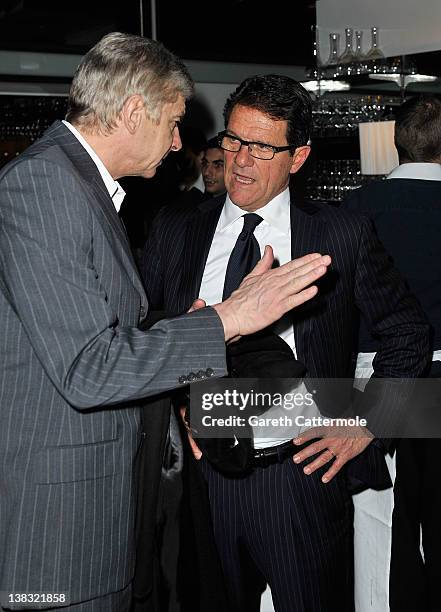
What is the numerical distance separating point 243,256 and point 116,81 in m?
0.66

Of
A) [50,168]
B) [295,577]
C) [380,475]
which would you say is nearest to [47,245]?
[50,168]

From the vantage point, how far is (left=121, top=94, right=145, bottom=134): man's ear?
1525 millimetres

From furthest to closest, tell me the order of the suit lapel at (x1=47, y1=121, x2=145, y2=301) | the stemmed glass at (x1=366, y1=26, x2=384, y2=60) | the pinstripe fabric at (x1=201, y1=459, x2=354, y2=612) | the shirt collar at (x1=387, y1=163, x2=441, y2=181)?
the stemmed glass at (x1=366, y1=26, x2=384, y2=60)
the shirt collar at (x1=387, y1=163, x2=441, y2=181)
the pinstripe fabric at (x1=201, y1=459, x2=354, y2=612)
the suit lapel at (x1=47, y1=121, x2=145, y2=301)

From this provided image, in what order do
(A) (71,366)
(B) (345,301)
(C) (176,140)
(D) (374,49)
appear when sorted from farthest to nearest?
(D) (374,49) → (B) (345,301) → (C) (176,140) → (A) (71,366)

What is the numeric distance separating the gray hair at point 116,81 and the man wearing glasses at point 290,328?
21.8 inches

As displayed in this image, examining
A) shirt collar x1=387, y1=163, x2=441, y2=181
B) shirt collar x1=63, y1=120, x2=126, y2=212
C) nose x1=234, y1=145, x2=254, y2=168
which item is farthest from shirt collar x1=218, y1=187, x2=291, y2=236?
shirt collar x1=387, y1=163, x2=441, y2=181

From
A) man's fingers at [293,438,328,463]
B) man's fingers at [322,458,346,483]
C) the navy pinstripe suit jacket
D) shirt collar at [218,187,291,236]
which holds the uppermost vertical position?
shirt collar at [218,187,291,236]

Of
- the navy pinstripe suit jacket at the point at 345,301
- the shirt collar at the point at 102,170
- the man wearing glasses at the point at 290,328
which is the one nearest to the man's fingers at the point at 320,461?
the man wearing glasses at the point at 290,328

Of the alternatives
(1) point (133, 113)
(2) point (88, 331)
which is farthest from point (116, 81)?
(2) point (88, 331)

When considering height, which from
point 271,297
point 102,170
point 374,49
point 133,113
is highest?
point 374,49

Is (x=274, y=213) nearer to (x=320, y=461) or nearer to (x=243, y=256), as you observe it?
(x=243, y=256)

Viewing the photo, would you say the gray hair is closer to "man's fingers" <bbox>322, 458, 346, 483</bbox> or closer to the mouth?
the mouth

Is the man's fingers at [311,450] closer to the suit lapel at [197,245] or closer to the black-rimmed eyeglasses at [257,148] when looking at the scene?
the suit lapel at [197,245]

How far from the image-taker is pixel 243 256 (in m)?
2.05
